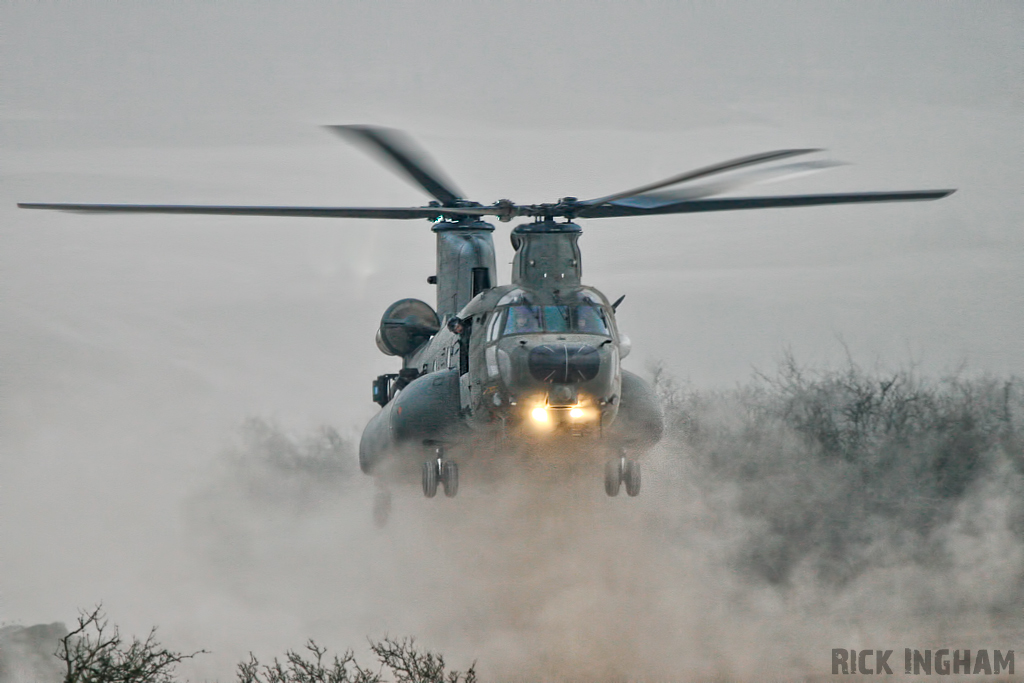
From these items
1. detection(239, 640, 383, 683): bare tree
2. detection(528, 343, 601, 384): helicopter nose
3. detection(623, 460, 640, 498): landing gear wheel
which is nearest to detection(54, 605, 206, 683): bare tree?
detection(239, 640, 383, 683): bare tree

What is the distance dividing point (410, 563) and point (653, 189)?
10447 mm

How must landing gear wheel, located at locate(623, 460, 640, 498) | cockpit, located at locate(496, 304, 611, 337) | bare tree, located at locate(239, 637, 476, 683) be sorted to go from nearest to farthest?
cockpit, located at locate(496, 304, 611, 337) → landing gear wheel, located at locate(623, 460, 640, 498) → bare tree, located at locate(239, 637, 476, 683)

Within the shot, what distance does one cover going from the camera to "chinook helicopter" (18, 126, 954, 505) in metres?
17.8

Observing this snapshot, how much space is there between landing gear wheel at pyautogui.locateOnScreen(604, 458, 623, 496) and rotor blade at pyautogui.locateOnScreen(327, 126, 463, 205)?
5.00 m

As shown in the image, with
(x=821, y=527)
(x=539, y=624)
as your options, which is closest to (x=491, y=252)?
(x=539, y=624)

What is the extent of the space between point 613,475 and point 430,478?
2.63 meters

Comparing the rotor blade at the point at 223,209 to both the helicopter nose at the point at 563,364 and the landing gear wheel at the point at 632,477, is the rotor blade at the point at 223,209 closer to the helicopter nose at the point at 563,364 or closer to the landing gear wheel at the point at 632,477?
the helicopter nose at the point at 563,364

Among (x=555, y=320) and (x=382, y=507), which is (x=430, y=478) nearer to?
(x=555, y=320)

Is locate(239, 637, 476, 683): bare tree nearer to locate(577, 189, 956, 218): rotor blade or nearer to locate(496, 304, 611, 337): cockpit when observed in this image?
locate(496, 304, 611, 337): cockpit

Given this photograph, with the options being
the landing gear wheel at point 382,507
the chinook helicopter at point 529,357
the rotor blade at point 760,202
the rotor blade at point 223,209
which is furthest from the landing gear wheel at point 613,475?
the landing gear wheel at point 382,507

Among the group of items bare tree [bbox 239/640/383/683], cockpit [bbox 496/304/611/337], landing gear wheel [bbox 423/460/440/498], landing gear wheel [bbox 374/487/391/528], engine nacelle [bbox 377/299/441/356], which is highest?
engine nacelle [bbox 377/299/441/356]

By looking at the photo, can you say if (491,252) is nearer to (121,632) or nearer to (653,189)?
(653,189)

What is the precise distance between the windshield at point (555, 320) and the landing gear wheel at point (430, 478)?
2.71 meters

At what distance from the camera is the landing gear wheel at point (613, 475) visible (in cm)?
1975
